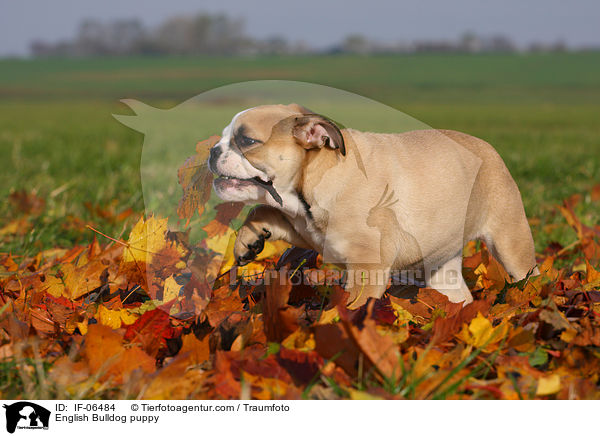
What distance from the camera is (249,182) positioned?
2.14 m

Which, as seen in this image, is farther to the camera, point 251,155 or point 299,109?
point 299,109

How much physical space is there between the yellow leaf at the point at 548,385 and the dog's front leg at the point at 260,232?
100 centimetres

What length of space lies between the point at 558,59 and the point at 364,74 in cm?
2123

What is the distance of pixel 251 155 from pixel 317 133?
0.24 metres

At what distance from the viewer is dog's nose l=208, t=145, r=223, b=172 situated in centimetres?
209

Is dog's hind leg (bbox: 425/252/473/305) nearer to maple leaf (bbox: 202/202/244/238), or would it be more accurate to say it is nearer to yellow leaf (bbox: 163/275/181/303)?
maple leaf (bbox: 202/202/244/238)

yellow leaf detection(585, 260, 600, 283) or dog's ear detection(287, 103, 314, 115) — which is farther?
yellow leaf detection(585, 260, 600, 283)

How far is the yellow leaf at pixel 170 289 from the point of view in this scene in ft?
7.46

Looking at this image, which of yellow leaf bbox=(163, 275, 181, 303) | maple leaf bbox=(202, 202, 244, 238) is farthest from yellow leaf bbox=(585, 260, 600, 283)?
yellow leaf bbox=(163, 275, 181, 303)

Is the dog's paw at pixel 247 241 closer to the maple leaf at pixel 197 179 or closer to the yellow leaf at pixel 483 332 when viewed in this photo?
the maple leaf at pixel 197 179

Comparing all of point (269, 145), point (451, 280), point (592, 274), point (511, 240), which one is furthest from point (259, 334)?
point (592, 274)

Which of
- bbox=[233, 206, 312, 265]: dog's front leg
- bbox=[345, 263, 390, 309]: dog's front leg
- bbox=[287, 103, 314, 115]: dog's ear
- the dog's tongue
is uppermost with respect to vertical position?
bbox=[287, 103, 314, 115]: dog's ear

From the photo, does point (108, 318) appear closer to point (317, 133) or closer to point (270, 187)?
point (270, 187)
